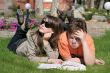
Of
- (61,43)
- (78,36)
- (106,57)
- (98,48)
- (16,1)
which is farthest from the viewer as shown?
(16,1)

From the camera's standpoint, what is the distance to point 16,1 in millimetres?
31766

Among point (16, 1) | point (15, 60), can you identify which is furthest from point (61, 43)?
point (16, 1)

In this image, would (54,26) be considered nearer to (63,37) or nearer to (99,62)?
(63,37)

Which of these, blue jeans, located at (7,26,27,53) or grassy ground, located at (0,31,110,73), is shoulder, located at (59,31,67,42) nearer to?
grassy ground, located at (0,31,110,73)

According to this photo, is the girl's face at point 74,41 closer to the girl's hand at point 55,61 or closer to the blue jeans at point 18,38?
the girl's hand at point 55,61

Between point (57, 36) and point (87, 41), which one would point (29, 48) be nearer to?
point (57, 36)

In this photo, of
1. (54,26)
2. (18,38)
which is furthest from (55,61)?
(18,38)

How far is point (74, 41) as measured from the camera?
698 cm

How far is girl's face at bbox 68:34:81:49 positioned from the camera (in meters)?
6.98

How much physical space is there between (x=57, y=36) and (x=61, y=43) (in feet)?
0.83

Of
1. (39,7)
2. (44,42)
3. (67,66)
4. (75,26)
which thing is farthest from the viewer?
(39,7)

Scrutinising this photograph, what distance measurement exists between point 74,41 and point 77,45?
12 cm

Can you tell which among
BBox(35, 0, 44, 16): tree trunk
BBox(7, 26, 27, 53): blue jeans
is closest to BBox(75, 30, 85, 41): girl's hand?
BBox(7, 26, 27, 53): blue jeans

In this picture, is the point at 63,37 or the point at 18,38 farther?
the point at 18,38
